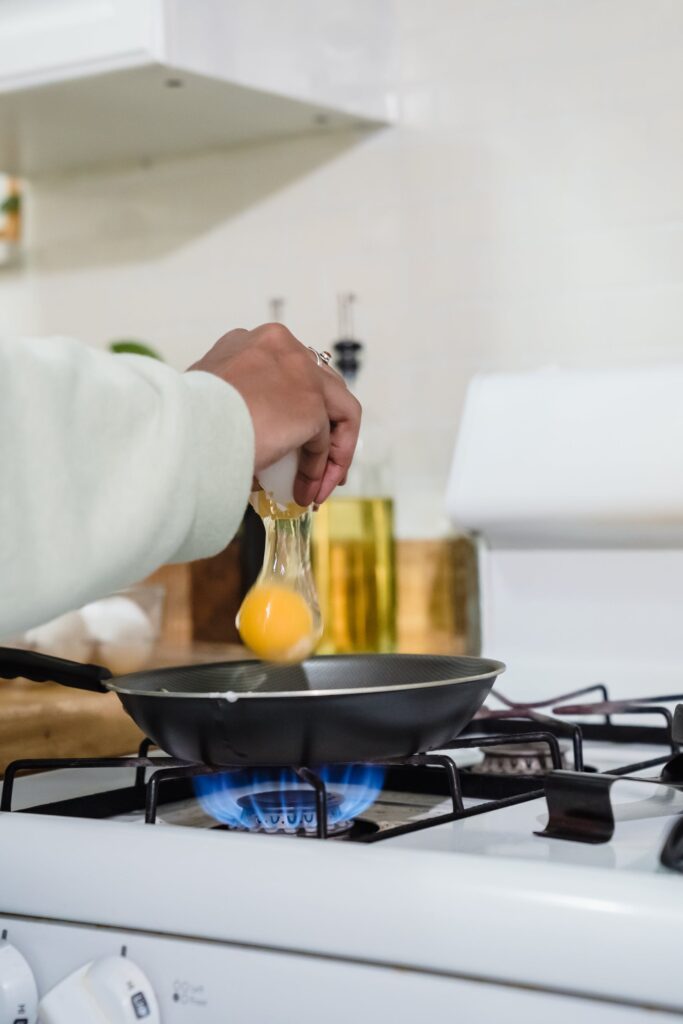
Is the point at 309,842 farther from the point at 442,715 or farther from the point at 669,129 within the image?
the point at 669,129

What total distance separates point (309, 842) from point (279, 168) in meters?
1.07

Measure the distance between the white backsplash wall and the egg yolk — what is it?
631 mm

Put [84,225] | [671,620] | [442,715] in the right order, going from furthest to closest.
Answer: [84,225] → [671,620] → [442,715]

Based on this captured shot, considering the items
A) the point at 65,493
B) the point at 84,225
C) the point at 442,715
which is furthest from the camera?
the point at 84,225

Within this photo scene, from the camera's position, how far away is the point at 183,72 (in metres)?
1.22

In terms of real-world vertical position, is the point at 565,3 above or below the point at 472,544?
above

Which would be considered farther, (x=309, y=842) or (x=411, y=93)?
(x=411, y=93)

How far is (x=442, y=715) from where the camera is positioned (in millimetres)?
678

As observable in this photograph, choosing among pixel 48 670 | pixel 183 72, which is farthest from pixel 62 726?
pixel 183 72

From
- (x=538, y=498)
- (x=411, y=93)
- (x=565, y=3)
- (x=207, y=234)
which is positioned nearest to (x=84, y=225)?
(x=207, y=234)

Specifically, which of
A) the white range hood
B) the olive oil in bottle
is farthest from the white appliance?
the white range hood

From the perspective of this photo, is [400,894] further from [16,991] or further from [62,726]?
[62,726]

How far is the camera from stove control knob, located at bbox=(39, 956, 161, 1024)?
546 mm

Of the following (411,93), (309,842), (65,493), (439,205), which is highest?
(411,93)
